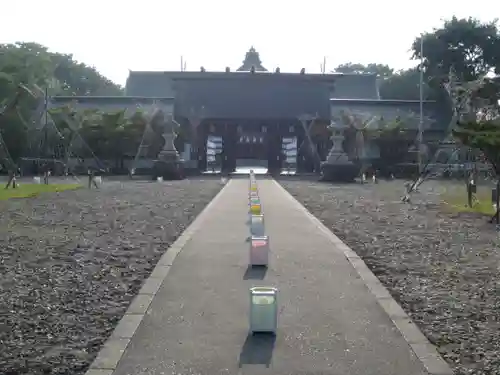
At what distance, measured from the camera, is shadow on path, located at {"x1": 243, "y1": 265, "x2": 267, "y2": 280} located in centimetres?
898

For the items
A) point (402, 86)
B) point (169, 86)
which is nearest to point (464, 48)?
point (402, 86)

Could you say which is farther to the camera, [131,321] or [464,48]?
[464,48]

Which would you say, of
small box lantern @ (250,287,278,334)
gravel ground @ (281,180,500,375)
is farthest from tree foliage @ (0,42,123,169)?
small box lantern @ (250,287,278,334)

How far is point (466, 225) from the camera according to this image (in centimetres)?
1580

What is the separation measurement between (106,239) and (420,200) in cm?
1477

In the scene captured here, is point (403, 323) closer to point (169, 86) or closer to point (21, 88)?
point (21, 88)

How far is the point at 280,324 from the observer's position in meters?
6.59

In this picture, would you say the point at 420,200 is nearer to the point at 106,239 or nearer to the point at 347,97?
the point at 106,239

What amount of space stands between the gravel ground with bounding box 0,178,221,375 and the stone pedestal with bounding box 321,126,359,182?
2242 centimetres

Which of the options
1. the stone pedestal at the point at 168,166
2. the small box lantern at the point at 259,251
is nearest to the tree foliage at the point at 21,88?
the stone pedestal at the point at 168,166

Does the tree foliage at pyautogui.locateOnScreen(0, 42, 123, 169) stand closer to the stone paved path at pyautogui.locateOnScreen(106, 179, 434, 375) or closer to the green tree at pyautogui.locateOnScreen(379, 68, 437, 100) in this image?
the stone paved path at pyautogui.locateOnScreen(106, 179, 434, 375)

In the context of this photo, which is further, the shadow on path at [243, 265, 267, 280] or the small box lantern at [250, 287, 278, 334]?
the shadow on path at [243, 265, 267, 280]

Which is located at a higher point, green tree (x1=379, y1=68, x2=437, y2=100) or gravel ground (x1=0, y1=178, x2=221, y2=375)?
green tree (x1=379, y1=68, x2=437, y2=100)

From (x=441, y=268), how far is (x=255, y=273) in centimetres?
286
